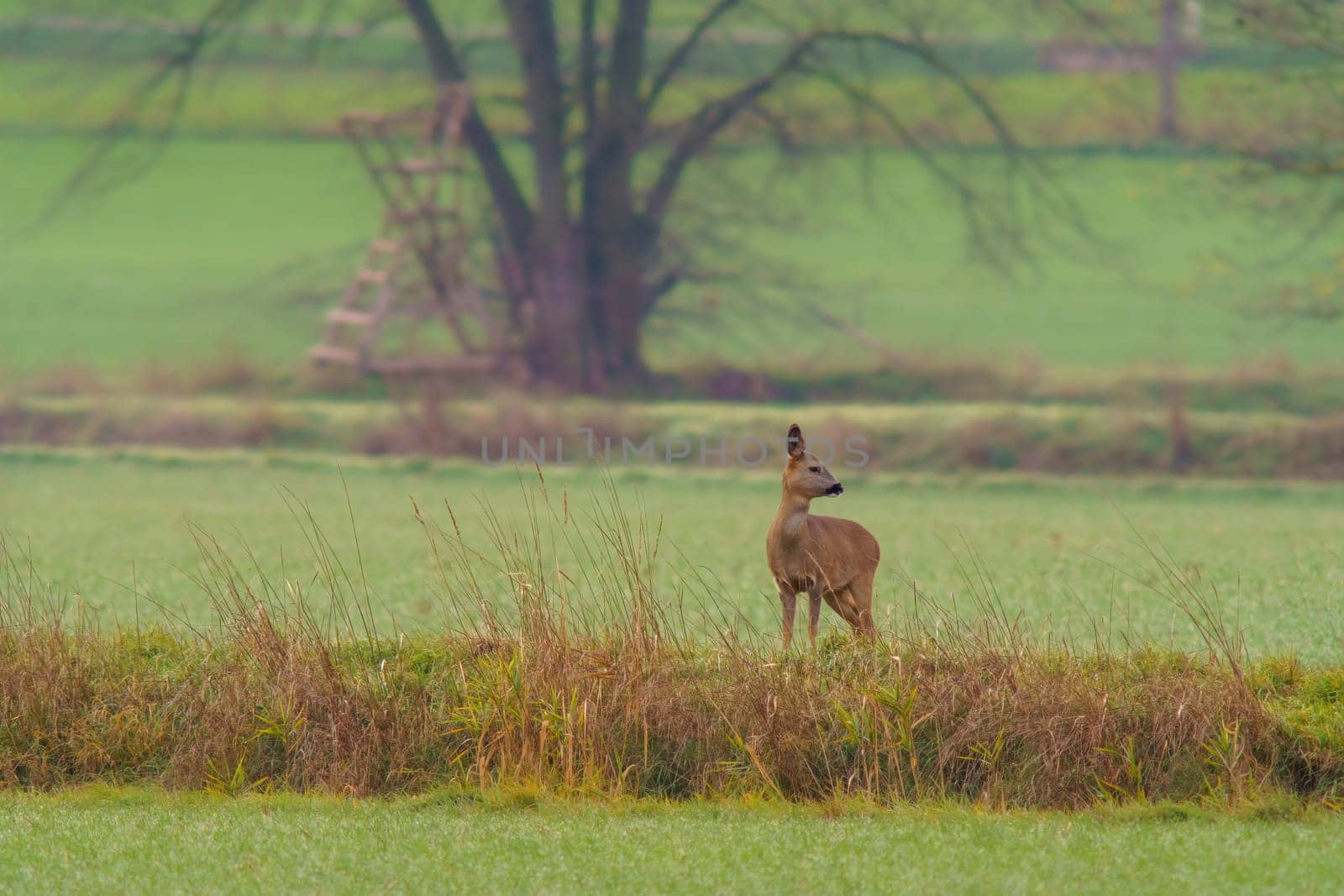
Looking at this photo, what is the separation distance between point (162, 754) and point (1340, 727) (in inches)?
201

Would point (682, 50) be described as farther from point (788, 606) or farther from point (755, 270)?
point (788, 606)

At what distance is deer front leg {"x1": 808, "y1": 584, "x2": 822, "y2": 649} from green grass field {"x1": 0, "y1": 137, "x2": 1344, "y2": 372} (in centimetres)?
1324

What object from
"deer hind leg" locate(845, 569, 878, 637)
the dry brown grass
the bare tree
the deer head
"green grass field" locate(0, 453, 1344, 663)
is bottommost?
"green grass field" locate(0, 453, 1344, 663)

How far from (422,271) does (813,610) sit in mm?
16268

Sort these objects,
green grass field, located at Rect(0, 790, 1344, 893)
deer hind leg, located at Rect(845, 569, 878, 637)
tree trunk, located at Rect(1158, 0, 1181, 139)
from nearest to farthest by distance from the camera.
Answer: green grass field, located at Rect(0, 790, 1344, 893) → deer hind leg, located at Rect(845, 569, 878, 637) → tree trunk, located at Rect(1158, 0, 1181, 139)

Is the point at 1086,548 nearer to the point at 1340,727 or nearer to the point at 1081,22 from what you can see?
the point at 1340,727

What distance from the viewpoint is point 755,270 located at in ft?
84.4

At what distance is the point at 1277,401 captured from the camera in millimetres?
23562

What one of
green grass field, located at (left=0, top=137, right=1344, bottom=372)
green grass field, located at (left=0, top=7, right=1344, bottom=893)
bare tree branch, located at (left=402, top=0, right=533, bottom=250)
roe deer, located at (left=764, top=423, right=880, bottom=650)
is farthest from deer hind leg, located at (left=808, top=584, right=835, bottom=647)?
bare tree branch, located at (left=402, top=0, right=533, bottom=250)

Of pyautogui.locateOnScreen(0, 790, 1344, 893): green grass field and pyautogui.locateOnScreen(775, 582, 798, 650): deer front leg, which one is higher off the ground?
pyautogui.locateOnScreen(775, 582, 798, 650): deer front leg

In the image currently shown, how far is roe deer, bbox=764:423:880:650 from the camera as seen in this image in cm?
827

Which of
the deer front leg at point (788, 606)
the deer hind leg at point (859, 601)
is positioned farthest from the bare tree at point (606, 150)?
the deer front leg at point (788, 606)

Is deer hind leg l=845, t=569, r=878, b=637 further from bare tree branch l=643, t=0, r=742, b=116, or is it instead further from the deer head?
bare tree branch l=643, t=0, r=742, b=116

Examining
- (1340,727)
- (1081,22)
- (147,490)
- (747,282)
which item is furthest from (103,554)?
(1081,22)
